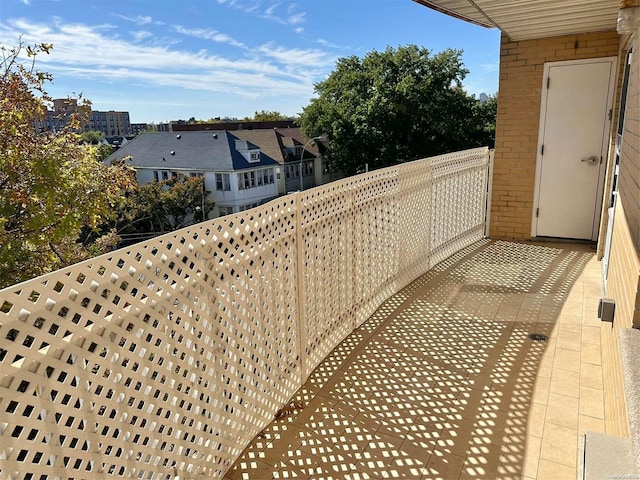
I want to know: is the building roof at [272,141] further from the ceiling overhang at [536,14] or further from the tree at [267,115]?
the ceiling overhang at [536,14]

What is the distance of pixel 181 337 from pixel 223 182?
30085 millimetres

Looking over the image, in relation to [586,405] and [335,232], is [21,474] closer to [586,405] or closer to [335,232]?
[335,232]

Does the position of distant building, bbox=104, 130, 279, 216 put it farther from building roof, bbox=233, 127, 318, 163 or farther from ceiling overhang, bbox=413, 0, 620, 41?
ceiling overhang, bbox=413, 0, 620, 41

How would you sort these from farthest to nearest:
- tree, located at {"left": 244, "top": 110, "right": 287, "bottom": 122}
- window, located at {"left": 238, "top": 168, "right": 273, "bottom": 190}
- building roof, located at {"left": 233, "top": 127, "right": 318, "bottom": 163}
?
tree, located at {"left": 244, "top": 110, "right": 287, "bottom": 122}
building roof, located at {"left": 233, "top": 127, "right": 318, "bottom": 163}
window, located at {"left": 238, "top": 168, "right": 273, "bottom": 190}

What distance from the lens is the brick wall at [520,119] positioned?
19.8 feet

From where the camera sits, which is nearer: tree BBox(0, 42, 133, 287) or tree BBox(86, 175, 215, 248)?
tree BBox(0, 42, 133, 287)

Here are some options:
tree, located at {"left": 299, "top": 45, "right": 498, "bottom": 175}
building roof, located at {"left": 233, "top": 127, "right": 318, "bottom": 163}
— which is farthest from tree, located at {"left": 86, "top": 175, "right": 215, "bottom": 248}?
tree, located at {"left": 299, "top": 45, "right": 498, "bottom": 175}

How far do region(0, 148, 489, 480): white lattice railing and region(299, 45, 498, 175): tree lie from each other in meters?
23.7

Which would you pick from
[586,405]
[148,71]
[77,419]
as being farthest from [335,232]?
[148,71]

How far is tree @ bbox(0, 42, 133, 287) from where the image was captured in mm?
6121

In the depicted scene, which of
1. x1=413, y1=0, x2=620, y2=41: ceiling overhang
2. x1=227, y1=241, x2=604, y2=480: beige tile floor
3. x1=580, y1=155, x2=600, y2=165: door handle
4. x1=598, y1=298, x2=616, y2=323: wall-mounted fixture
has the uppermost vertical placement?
x1=413, y1=0, x2=620, y2=41: ceiling overhang

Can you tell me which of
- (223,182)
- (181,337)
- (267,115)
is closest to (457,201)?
(181,337)

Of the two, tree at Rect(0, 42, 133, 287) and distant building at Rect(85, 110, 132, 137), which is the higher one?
distant building at Rect(85, 110, 132, 137)

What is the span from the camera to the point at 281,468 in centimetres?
245
